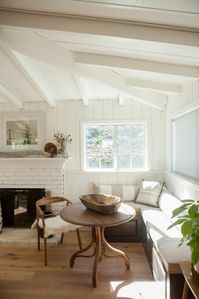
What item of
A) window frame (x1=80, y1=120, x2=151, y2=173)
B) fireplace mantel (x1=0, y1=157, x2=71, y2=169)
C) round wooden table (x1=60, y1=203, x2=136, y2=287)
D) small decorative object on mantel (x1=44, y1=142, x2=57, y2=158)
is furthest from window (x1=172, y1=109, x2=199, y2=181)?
small decorative object on mantel (x1=44, y1=142, x2=57, y2=158)

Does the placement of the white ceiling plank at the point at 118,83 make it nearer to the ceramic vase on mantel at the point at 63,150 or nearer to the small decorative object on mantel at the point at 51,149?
the ceramic vase on mantel at the point at 63,150

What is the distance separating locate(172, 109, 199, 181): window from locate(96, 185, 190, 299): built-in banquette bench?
1.50 feet

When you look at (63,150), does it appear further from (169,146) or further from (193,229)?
(193,229)

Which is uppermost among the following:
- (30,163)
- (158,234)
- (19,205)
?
(30,163)

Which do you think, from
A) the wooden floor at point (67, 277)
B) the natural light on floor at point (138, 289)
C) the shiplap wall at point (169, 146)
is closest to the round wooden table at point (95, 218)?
the wooden floor at point (67, 277)

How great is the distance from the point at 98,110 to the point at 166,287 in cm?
318

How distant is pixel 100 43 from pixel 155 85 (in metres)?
1.44

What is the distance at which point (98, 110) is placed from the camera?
14.3 feet

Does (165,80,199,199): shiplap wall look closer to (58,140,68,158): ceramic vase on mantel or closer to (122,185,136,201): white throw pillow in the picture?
(122,185,136,201): white throw pillow

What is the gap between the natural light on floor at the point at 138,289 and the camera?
2186mm

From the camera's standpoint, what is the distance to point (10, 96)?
3.82 m

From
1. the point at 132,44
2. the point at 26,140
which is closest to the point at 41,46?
the point at 132,44

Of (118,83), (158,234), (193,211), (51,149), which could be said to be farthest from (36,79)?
(193,211)

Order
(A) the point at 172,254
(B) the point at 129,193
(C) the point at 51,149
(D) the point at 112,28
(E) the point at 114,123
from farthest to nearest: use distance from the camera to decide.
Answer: (E) the point at 114,123
(C) the point at 51,149
(B) the point at 129,193
(A) the point at 172,254
(D) the point at 112,28
